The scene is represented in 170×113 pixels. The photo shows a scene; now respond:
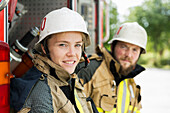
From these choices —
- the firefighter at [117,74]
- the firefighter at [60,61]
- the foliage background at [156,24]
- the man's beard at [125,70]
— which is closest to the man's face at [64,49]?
the firefighter at [60,61]

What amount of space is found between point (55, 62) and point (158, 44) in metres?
29.2

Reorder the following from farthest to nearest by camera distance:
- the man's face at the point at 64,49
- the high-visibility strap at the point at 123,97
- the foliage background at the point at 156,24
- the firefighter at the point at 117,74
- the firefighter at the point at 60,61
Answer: the foliage background at the point at 156,24
the high-visibility strap at the point at 123,97
the firefighter at the point at 117,74
the man's face at the point at 64,49
the firefighter at the point at 60,61

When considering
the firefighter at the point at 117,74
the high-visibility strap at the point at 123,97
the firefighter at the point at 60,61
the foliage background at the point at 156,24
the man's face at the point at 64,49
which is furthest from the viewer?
the foliage background at the point at 156,24

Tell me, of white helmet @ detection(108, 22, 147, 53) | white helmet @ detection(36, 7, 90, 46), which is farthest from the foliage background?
white helmet @ detection(36, 7, 90, 46)

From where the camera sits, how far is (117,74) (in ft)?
8.75

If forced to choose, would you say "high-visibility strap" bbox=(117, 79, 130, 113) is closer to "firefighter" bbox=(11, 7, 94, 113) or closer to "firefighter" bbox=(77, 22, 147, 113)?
"firefighter" bbox=(77, 22, 147, 113)

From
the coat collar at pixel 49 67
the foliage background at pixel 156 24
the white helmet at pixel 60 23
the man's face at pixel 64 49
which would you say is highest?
the white helmet at pixel 60 23

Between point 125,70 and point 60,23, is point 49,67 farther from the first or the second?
point 125,70

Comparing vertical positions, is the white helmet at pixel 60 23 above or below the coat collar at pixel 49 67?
above

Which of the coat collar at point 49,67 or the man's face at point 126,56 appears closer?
the coat collar at point 49,67

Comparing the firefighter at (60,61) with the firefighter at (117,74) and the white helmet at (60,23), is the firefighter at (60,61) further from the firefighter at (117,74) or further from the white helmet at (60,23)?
the firefighter at (117,74)

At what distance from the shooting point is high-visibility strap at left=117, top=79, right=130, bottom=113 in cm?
267

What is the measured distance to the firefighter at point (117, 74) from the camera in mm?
2541

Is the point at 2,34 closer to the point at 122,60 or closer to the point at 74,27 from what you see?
the point at 74,27
